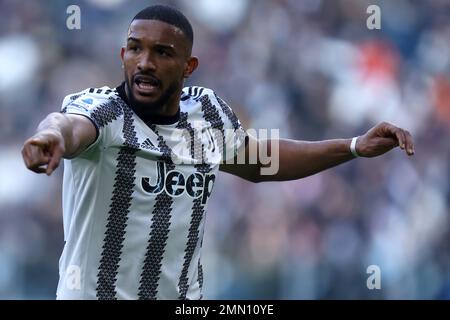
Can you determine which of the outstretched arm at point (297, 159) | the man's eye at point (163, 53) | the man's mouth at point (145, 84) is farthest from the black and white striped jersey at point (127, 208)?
the outstretched arm at point (297, 159)

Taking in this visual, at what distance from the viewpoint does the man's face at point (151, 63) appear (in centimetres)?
408

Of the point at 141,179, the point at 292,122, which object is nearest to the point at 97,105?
the point at 141,179

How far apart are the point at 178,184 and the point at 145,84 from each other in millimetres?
500

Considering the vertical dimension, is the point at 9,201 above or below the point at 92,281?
above

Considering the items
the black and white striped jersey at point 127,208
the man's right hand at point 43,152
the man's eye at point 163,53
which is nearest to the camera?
the man's right hand at point 43,152

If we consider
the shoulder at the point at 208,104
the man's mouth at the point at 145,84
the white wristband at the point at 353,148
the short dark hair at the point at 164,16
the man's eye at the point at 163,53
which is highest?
the short dark hair at the point at 164,16

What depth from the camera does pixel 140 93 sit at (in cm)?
407

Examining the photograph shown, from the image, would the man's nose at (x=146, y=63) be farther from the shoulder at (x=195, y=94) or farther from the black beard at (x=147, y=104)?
the shoulder at (x=195, y=94)

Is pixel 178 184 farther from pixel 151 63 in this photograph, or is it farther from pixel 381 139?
pixel 381 139

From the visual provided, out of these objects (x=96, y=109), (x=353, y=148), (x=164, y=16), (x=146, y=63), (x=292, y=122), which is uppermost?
(x=292, y=122)

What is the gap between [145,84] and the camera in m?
4.10
